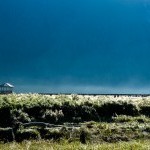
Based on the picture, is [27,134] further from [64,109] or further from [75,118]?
[64,109]

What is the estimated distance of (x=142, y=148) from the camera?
18.9 meters

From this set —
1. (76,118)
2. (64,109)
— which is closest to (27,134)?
(76,118)

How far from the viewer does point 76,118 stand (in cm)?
3756

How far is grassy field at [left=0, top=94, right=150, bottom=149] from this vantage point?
89.9 feet

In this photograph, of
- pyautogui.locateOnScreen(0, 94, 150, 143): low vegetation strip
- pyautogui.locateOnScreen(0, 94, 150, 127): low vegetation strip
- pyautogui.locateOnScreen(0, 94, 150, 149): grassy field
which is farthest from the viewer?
pyautogui.locateOnScreen(0, 94, 150, 127): low vegetation strip

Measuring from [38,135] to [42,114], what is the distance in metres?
8.93

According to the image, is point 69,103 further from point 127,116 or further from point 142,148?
point 142,148

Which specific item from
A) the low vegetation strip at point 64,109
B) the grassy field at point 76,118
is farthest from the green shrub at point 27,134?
the low vegetation strip at point 64,109

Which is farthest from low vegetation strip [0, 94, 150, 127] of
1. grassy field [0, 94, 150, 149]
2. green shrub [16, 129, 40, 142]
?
green shrub [16, 129, 40, 142]

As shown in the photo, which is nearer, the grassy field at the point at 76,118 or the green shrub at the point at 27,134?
the grassy field at the point at 76,118

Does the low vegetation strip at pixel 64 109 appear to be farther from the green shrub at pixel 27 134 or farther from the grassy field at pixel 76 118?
the green shrub at pixel 27 134

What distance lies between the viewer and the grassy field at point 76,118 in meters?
27.4

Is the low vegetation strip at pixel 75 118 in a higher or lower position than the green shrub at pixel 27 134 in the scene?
higher

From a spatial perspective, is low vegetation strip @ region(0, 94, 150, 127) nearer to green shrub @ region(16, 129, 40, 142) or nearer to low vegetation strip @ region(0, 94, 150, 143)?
low vegetation strip @ region(0, 94, 150, 143)
